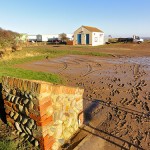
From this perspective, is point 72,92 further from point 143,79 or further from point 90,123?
point 143,79

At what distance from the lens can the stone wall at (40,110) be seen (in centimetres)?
384

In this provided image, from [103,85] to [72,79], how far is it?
2203mm

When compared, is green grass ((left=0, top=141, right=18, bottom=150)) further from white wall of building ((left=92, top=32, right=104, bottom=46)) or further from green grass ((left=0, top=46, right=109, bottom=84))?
white wall of building ((left=92, top=32, right=104, bottom=46))

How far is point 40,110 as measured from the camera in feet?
12.5

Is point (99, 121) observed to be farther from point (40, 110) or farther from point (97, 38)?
point (97, 38)

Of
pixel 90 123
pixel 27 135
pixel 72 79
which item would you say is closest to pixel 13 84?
pixel 27 135

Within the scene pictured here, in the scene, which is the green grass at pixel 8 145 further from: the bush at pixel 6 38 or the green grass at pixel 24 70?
the bush at pixel 6 38

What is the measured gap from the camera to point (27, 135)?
14.3 ft

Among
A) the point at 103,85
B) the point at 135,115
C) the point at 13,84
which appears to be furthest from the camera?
the point at 103,85

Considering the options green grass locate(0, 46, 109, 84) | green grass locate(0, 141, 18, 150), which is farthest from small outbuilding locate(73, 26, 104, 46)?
green grass locate(0, 141, 18, 150)

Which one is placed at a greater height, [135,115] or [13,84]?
[13,84]

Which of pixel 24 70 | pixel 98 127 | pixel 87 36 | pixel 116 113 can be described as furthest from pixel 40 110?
pixel 87 36

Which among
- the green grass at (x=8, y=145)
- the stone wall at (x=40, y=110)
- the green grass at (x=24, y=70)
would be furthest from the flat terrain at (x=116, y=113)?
the green grass at (x=8, y=145)

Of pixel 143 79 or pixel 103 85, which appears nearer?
pixel 103 85
